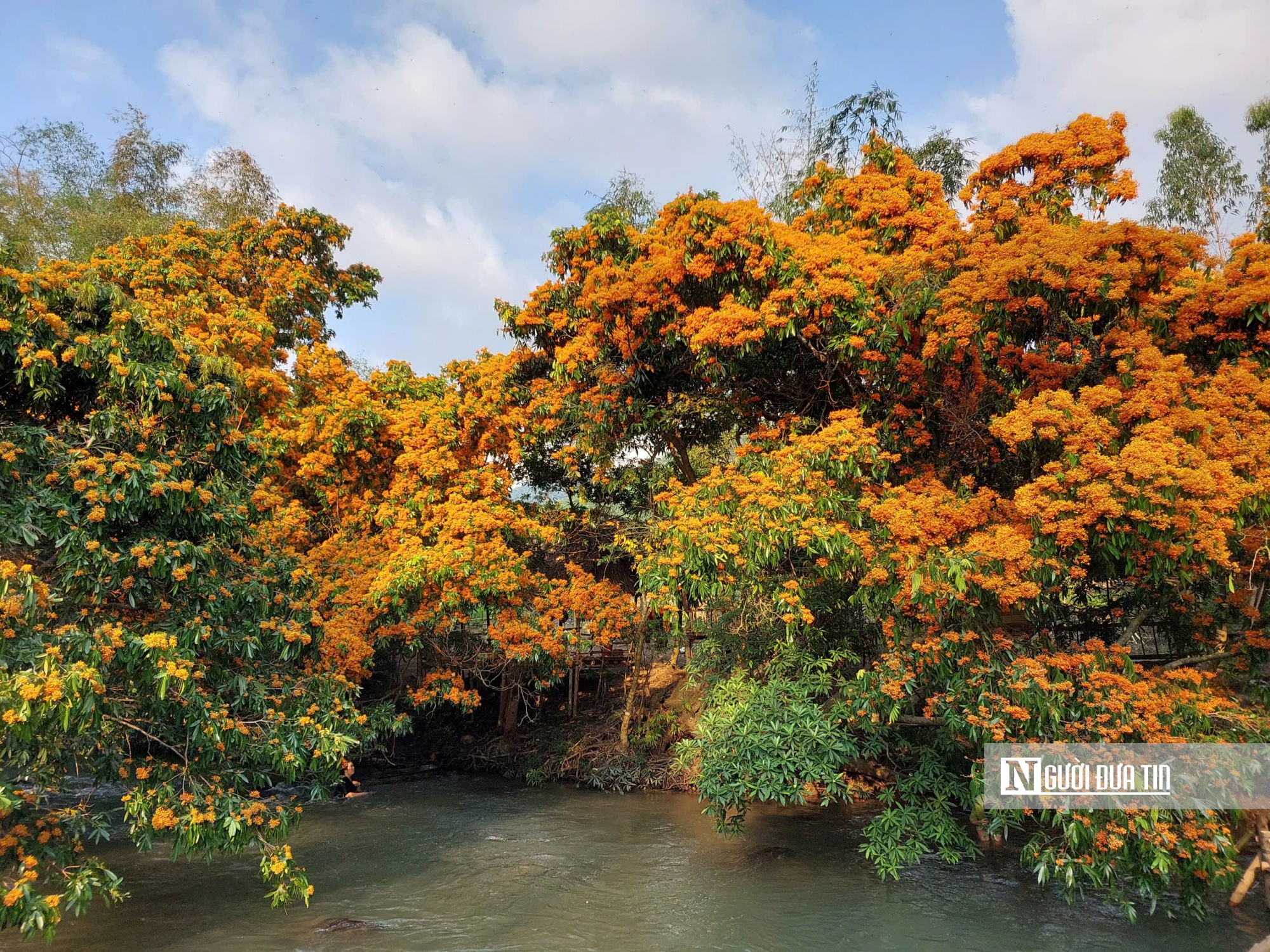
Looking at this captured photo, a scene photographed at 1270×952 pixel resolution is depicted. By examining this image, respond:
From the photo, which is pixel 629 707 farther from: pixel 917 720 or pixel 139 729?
pixel 139 729

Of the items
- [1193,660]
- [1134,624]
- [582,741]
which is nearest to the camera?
[1193,660]

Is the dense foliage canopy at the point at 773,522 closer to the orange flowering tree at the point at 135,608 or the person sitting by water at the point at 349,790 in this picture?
the orange flowering tree at the point at 135,608

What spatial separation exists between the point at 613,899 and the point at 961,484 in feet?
18.2

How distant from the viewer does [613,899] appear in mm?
8273

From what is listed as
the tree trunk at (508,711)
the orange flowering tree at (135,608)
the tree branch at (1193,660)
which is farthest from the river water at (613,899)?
the tree trunk at (508,711)

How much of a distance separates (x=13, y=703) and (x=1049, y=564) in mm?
7019

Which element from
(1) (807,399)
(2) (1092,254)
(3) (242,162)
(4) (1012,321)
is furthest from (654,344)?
(3) (242,162)

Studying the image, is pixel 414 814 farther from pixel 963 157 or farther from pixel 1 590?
pixel 963 157

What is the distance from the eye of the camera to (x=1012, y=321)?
295 inches

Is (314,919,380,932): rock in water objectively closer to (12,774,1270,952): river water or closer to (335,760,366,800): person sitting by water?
(12,774,1270,952): river water

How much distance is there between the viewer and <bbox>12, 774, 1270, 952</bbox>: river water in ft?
23.0

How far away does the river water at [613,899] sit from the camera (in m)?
7.02

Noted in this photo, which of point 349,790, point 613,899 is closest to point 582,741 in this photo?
point 349,790

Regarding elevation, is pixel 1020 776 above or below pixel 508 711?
above
